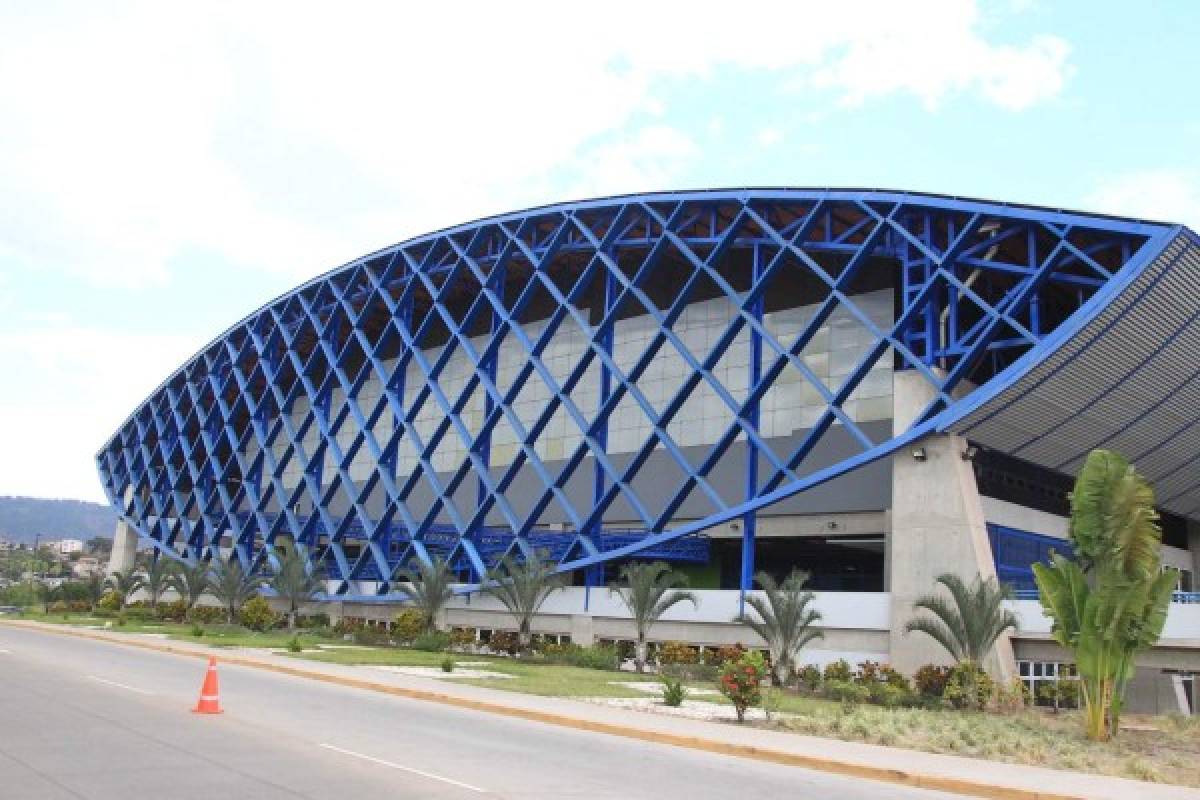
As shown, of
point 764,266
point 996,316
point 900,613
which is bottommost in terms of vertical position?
A: point 900,613

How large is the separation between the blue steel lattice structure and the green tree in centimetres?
1010

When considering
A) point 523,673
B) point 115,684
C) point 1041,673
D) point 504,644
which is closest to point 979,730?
point 1041,673

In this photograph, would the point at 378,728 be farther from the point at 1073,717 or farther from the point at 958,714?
the point at 1073,717

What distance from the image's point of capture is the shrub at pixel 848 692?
27641 millimetres

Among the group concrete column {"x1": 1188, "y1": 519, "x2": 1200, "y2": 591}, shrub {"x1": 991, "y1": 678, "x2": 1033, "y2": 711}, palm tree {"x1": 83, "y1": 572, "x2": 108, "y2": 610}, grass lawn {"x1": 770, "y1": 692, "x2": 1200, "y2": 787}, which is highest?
concrete column {"x1": 1188, "y1": 519, "x2": 1200, "y2": 591}

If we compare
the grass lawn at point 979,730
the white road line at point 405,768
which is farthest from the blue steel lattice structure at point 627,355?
the white road line at point 405,768

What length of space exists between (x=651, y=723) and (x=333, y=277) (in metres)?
49.0

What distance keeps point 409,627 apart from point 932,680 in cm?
2353

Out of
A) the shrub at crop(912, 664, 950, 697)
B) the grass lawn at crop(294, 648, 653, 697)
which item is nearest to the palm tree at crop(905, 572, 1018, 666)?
the shrub at crop(912, 664, 950, 697)

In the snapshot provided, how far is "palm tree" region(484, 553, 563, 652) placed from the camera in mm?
40781

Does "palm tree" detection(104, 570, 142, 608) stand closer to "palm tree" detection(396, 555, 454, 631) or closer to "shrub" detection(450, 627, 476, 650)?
"palm tree" detection(396, 555, 454, 631)

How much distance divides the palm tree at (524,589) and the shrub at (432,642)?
2639mm

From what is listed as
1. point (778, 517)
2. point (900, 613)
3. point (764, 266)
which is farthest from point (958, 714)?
point (764, 266)

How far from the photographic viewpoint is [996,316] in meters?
32.9
